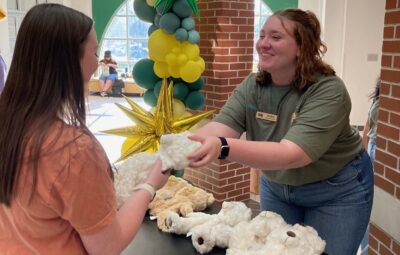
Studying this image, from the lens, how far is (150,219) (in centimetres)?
175

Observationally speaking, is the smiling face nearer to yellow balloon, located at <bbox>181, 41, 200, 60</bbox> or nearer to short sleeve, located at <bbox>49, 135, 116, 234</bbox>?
short sleeve, located at <bbox>49, 135, 116, 234</bbox>

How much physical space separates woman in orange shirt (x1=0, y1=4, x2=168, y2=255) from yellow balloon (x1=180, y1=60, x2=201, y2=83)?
2.13 meters

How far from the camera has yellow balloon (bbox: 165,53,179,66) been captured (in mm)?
3051

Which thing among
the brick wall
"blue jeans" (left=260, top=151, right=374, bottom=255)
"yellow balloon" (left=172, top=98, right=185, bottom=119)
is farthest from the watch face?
"yellow balloon" (left=172, top=98, right=185, bottom=119)

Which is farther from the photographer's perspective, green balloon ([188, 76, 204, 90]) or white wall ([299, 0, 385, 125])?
white wall ([299, 0, 385, 125])

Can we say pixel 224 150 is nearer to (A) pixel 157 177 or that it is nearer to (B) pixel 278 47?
(A) pixel 157 177

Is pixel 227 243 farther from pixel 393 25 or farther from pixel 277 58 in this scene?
pixel 393 25

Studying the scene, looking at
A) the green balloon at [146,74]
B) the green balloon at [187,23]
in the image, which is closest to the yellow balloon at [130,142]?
the green balloon at [146,74]

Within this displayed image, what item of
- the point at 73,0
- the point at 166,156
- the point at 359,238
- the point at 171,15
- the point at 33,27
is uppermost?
the point at 73,0

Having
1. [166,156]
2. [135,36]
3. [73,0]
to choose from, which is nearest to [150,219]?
[166,156]

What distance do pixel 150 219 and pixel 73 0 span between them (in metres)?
8.60

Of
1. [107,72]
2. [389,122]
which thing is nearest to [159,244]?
[389,122]

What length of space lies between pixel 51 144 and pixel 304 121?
0.94 metres

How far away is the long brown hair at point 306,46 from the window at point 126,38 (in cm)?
1181
